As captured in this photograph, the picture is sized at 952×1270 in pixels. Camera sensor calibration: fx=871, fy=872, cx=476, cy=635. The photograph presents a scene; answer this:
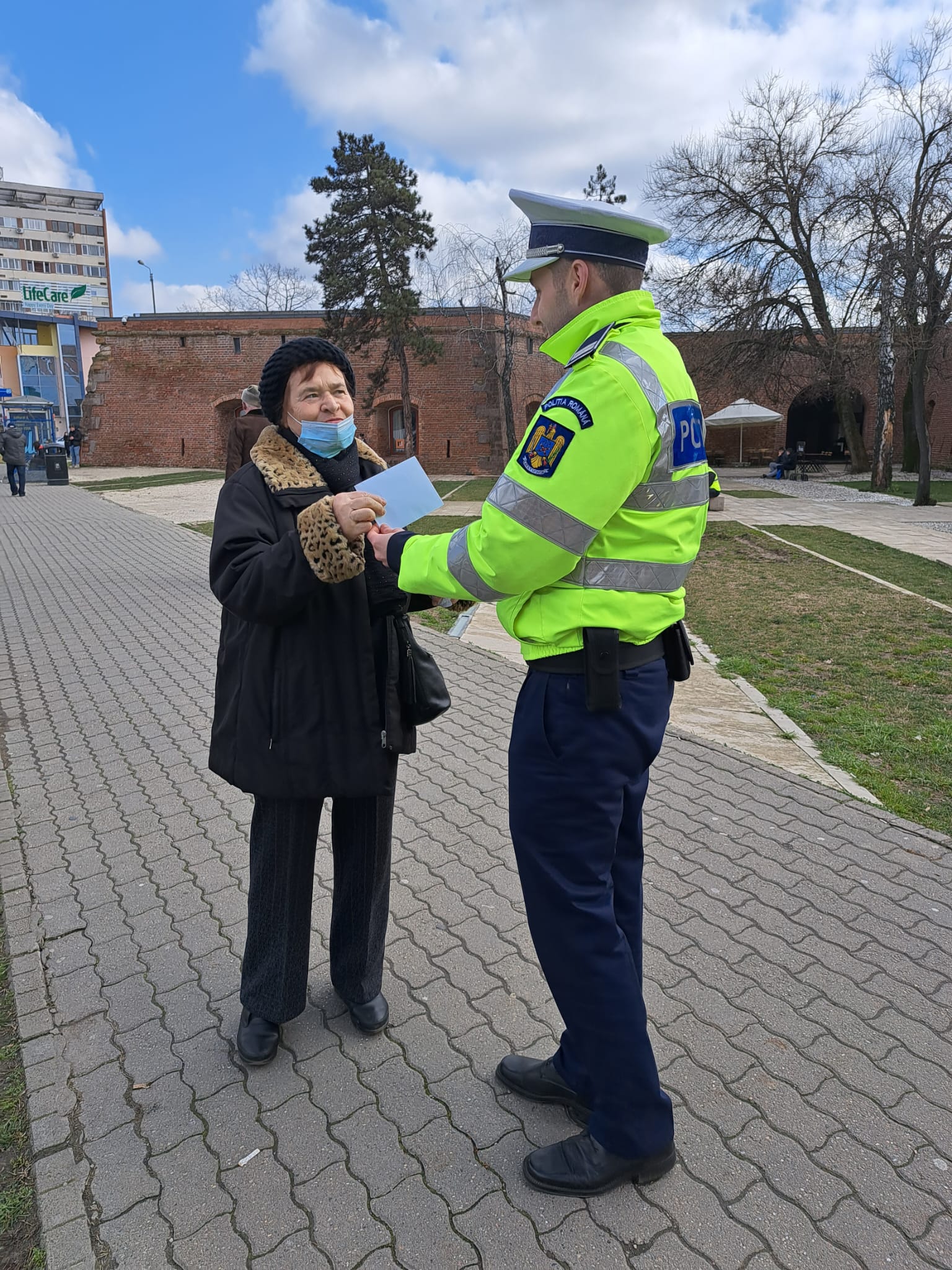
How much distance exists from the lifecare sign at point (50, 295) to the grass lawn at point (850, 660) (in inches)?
3216

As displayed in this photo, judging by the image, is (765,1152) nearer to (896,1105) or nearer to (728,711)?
(896,1105)

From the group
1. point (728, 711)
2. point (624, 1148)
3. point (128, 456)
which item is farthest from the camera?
point (128, 456)

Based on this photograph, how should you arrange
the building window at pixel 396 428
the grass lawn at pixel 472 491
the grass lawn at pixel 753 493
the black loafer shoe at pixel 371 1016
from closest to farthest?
the black loafer shoe at pixel 371 1016 < the grass lawn at pixel 472 491 < the grass lawn at pixel 753 493 < the building window at pixel 396 428

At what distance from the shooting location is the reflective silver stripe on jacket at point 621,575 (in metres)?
1.86

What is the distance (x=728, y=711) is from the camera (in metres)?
5.83

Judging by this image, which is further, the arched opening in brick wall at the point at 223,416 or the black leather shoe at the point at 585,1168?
the arched opening in brick wall at the point at 223,416

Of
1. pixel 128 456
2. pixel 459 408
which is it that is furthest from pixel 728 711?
pixel 128 456

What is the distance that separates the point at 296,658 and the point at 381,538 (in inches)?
19.2

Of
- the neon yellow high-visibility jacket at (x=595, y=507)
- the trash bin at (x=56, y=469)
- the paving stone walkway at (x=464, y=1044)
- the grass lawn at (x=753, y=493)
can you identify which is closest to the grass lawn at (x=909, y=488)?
the grass lawn at (x=753, y=493)

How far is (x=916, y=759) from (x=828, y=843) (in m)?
1.40

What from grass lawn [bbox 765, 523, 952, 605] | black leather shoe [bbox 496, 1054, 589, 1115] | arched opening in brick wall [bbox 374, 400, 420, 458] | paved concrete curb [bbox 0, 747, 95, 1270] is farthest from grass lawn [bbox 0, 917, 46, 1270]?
arched opening in brick wall [bbox 374, 400, 420, 458]

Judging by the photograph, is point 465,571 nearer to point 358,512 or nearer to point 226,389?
point 358,512

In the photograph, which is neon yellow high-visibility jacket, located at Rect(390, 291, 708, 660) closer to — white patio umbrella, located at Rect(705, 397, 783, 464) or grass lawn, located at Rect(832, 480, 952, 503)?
grass lawn, located at Rect(832, 480, 952, 503)

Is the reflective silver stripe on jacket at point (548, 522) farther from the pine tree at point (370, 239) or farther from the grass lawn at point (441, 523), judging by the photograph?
the pine tree at point (370, 239)
